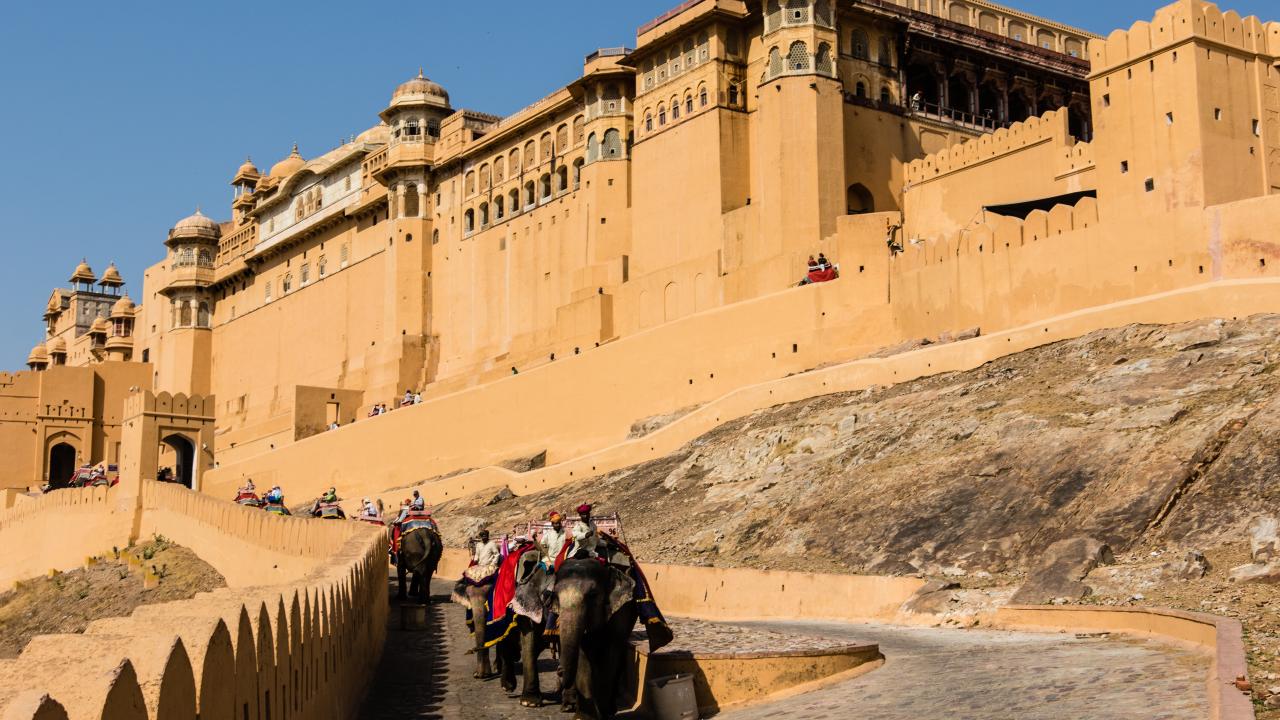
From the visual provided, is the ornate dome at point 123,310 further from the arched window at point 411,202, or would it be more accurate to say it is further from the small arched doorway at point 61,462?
the arched window at point 411,202

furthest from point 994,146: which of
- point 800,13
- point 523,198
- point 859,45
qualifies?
point 523,198

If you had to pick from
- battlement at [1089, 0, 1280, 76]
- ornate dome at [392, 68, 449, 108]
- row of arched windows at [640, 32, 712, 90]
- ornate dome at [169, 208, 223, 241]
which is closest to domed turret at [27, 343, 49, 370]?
ornate dome at [169, 208, 223, 241]

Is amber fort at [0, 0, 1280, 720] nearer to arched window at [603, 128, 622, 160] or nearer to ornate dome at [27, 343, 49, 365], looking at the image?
→ arched window at [603, 128, 622, 160]

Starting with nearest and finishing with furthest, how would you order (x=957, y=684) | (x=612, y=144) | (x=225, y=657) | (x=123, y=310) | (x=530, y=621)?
(x=225, y=657)
(x=957, y=684)
(x=530, y=621)
(x=612, y=144)
(x=123, y=310)

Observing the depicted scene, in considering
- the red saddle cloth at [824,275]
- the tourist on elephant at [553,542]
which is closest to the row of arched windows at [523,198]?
the red saddle cloth at [824,275]

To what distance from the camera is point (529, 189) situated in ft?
156

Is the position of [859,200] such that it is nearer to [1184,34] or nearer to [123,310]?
[1184,34]

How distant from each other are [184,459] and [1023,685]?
34829mm

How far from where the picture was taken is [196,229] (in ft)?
225

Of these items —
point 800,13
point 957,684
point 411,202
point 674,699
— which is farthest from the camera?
point 411,202

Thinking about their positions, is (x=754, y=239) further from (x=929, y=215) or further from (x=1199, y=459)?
Result: (x=1199, y=459)

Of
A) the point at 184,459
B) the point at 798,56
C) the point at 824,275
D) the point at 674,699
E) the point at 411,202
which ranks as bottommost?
the point at 674,699

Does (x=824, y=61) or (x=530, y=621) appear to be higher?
(x=824, y=61)

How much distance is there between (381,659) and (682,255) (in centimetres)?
2476
